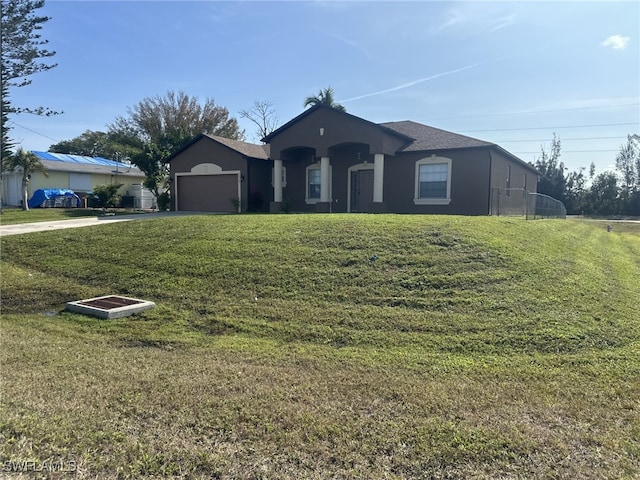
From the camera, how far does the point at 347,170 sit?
834 inches

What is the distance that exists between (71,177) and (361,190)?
2671cm

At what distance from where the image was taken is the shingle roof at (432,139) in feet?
60.7

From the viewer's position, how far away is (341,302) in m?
6.92

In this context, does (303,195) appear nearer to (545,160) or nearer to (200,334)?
(200,334)

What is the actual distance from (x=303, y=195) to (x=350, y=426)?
19.3 metres

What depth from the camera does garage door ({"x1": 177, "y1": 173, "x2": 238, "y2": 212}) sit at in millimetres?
23594

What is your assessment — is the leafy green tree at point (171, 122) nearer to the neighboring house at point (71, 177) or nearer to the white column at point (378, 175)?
the neighboring house at point (71, 177)

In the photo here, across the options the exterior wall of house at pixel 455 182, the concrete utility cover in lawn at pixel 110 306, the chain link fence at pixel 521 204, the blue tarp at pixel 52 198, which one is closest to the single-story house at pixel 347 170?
the exterior wall of house at pixel 455 182

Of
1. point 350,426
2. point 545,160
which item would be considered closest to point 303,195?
point 350,426

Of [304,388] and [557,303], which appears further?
[557,303]

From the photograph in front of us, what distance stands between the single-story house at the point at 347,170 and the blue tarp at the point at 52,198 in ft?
41.0

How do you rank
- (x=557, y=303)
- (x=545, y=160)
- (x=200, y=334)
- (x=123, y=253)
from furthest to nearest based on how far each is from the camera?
(x=545, y=160) → (x=123, y=253) → (x=557, y=303) → (x=200, y=334)

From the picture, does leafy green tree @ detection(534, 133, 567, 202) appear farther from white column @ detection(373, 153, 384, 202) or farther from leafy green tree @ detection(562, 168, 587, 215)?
white column @ detection(373, 153, 384, 202)

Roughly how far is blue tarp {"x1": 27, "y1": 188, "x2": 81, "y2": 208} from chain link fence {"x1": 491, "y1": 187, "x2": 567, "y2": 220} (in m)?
29.1
